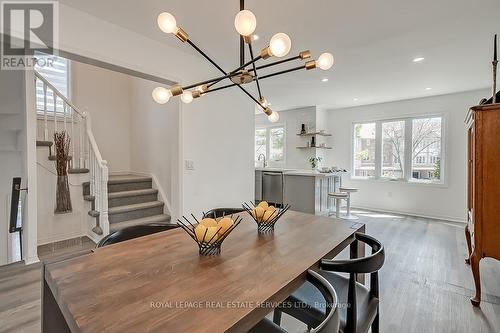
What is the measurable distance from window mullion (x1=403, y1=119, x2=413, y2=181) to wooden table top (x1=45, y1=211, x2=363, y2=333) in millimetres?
5123

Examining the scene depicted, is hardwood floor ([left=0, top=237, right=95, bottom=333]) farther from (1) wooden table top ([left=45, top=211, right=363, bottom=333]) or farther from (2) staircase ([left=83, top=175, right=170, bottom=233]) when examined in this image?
(2) staircase ([left=83, top=175, right=170, bottom=233])

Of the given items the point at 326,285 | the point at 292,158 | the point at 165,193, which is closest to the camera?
the point at 326,285

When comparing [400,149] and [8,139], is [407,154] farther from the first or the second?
[8,139]

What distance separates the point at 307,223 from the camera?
1873 millimetres

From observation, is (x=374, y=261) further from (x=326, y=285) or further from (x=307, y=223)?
(x=307, y=223)

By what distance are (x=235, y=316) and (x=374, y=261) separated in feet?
2.48

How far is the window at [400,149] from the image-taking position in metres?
5.41

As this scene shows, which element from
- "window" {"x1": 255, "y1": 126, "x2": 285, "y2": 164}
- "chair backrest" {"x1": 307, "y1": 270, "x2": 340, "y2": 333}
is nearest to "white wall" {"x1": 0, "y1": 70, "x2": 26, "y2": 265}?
"chair backrest" {"x1": 307, "y1": 270, "x2": 340, "y2": 333}

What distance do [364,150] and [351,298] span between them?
5880 millimetres

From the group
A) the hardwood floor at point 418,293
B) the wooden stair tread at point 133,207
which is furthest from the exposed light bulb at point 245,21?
the wooden stair tread at point 133,207

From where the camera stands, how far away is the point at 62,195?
351 centimetres

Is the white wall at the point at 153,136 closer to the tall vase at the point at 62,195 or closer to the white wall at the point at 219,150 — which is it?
the white wall at the point at 219,150

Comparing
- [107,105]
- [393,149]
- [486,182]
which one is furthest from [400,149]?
[107,105]

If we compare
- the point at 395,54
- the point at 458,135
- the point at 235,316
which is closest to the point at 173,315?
the point at 235,316
